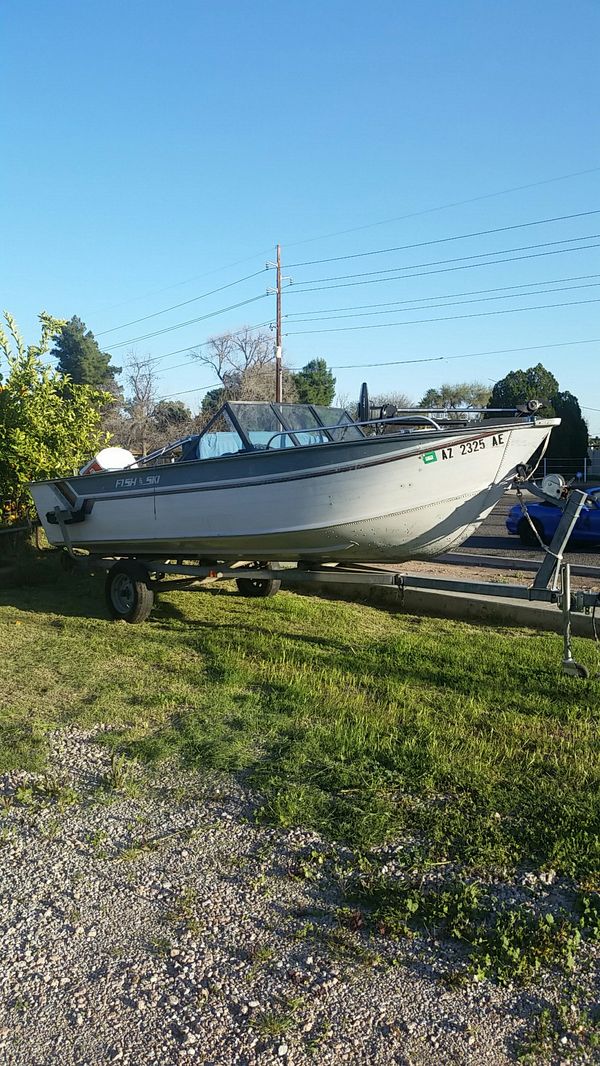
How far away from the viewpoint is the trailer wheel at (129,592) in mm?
8344

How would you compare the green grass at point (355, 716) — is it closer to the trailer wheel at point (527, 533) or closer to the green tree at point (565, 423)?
the trailer wheel at point (527, 533)

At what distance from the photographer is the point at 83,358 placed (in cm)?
6325

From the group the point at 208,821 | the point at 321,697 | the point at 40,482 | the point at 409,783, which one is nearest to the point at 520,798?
the point at 409,783

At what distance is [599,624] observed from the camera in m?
6.96

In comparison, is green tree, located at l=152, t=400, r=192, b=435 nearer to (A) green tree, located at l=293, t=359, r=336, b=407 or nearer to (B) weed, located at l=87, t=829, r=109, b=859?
(A) green tree, located at l=293, t=359, r=336, b=407

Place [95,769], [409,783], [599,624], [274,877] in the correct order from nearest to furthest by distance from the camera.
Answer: [274,877], [409,783], [95,769], [599,624]

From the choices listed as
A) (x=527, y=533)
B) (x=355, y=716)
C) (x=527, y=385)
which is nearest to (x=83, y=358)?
(x=527, y=385)

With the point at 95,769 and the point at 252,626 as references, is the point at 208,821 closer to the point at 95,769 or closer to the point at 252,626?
the point at 95,769

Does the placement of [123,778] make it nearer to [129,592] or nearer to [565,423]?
[129,592]

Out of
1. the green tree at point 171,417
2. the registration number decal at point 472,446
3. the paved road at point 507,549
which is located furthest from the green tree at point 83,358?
the registration number decal at point 472,446

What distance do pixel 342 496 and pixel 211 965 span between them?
4314 mm

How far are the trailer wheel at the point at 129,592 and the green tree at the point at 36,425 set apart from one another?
334 cm

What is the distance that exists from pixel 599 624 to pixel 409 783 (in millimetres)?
3558

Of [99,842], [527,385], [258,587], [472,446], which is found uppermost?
[527,385]
